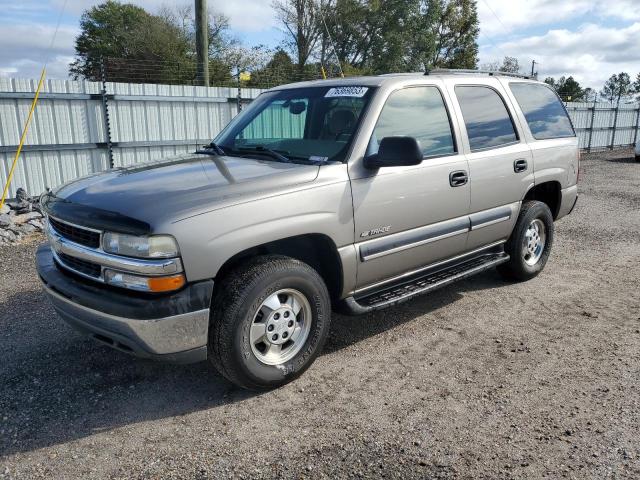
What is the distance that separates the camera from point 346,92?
13.3 ft

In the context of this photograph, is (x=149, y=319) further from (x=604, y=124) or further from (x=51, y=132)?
(x=604, y=124)

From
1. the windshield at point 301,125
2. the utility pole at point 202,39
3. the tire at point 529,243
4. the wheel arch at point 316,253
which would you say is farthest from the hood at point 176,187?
the utility pole at point 202,39

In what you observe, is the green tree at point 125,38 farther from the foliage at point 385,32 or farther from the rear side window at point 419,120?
the rear side window at point 419,120

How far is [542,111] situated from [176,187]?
13.3 feet

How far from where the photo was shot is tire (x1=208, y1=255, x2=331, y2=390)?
310 cm

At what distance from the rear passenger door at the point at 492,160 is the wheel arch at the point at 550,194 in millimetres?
478

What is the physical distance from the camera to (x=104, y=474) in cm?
271

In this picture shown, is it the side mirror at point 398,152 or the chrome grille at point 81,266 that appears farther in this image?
the side mirror at point 398,152

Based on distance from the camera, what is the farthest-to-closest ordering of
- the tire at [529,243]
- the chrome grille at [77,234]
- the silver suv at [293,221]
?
the tire at [529,243] → the chrome grille at [77,234] → the silver suv at [293,221]

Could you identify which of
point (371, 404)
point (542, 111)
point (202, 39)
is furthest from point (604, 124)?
point (371, 404)

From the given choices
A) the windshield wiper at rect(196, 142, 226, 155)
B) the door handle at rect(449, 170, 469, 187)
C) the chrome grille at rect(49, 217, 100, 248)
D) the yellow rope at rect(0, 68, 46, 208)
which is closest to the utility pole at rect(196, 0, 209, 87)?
the yellow rope at rect(0, 68, 46, 208)

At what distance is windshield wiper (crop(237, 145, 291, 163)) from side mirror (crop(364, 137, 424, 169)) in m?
0.66

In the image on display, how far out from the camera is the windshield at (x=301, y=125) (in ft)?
12.6

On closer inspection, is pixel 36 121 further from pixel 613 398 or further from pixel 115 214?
pixel 613 398
